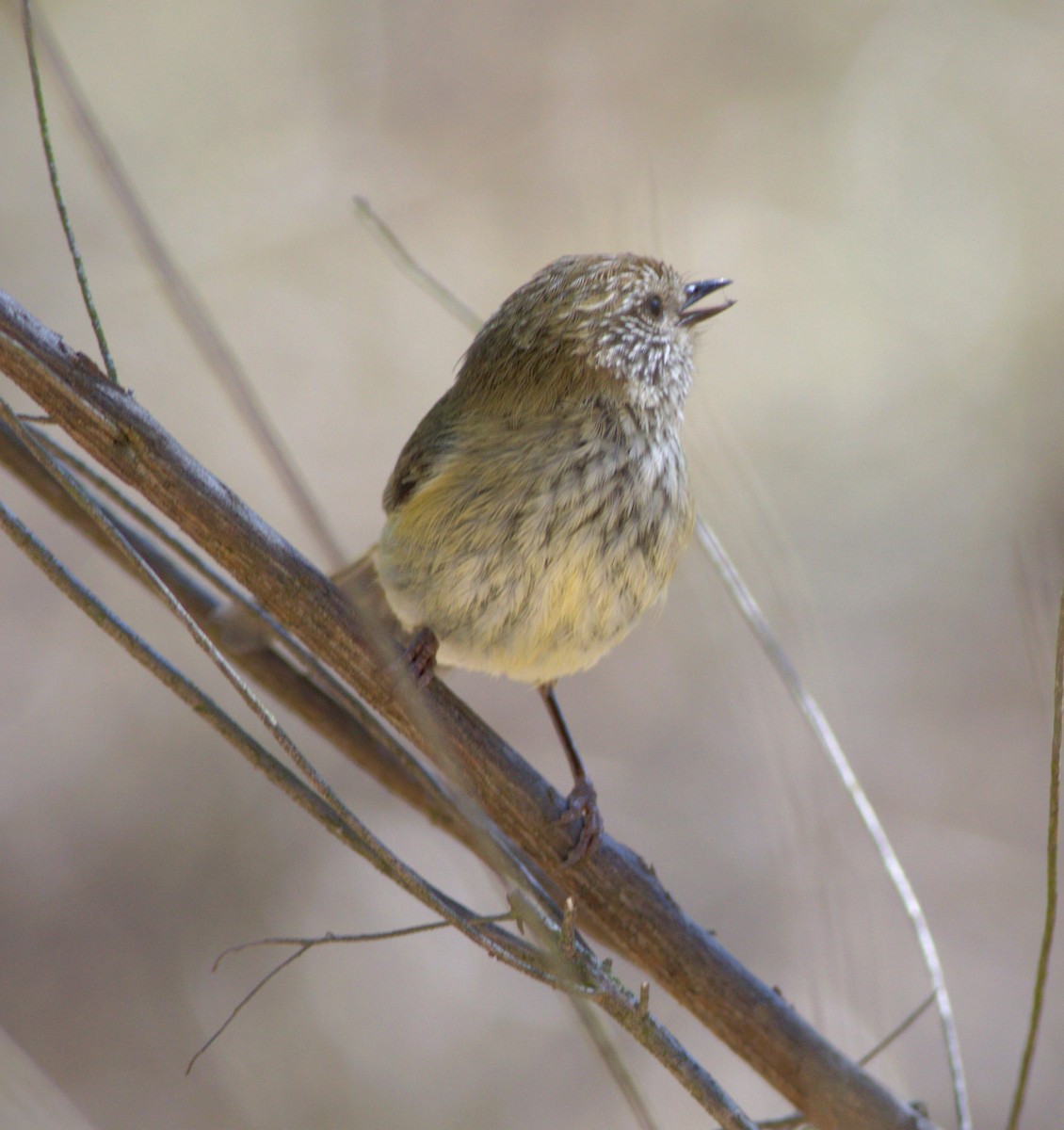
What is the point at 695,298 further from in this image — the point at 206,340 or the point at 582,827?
the point at 206,340

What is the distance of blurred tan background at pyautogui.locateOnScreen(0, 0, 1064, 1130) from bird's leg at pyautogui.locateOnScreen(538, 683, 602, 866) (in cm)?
59

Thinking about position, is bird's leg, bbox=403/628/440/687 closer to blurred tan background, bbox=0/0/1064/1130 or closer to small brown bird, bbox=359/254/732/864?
small brown bird, bbox=359/254/732/864

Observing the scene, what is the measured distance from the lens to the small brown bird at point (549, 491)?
2.79 metres

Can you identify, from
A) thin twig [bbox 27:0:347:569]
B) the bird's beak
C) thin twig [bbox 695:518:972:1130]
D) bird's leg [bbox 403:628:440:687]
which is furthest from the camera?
the bird's beak

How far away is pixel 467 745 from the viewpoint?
240cm

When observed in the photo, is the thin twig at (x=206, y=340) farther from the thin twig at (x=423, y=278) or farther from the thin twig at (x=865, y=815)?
the thin twig at (x=865, y=815)

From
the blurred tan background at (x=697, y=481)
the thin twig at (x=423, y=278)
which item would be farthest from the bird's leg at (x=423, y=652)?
the blurred tan background at (x=697, y=481)

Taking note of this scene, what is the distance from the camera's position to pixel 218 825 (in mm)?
4574

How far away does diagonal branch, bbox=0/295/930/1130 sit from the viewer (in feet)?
6.64

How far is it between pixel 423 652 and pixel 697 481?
961mm

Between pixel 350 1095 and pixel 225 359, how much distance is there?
3.37 metres

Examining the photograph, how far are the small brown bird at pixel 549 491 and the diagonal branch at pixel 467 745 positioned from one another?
0.53ft

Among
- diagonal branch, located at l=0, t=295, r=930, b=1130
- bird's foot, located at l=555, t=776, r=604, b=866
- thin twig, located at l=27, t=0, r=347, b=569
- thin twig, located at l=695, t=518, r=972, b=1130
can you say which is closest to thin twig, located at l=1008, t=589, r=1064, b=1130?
thin twig, located at l=695, t=518, r=972, b=1130

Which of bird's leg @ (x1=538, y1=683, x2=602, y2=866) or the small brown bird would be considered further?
the small brown bird
